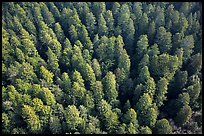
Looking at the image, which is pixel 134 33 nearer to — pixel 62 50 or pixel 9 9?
pixel 62 50

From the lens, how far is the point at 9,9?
101m

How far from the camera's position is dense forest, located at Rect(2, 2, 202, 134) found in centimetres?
6938

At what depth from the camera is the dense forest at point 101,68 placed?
69375 millimetres

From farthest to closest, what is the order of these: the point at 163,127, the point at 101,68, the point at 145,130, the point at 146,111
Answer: the point at 101,68 < the point at 146,111 < the point at 163,127 < the point at 145,130

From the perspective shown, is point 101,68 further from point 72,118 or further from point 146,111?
point 72,118

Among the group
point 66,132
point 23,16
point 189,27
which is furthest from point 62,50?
point 189,27

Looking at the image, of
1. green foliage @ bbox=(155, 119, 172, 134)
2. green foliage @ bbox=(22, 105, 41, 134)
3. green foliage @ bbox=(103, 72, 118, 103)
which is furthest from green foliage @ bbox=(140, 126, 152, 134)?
green foliage @ bbox=(22, 105, 41, 134)

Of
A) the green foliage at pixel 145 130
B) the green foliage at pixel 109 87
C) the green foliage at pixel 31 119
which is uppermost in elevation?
the green foliage at pixel 109 87

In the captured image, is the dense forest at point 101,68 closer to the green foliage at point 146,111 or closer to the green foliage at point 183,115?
the green foliage at point 183,115

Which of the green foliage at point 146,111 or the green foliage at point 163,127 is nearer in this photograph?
the green foliage at point 163,127

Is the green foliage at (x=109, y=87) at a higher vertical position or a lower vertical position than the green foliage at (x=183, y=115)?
higher

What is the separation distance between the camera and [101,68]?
8312cm

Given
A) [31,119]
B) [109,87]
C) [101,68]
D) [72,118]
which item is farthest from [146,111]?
[31,119]

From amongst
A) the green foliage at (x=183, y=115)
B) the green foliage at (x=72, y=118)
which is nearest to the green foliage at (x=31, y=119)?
the green foliage at (x=72, y=118)
